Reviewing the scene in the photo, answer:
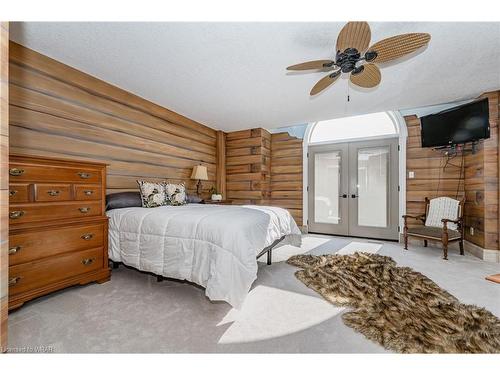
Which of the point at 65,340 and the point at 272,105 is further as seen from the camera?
the point at 272,105

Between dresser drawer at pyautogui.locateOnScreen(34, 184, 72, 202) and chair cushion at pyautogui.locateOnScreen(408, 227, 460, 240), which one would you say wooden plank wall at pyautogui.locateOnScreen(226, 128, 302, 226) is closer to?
chair cushion at pyautogui.locateOnScreen(408, 227, 460, 240)

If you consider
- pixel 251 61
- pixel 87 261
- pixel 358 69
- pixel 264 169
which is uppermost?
pixel 251 61

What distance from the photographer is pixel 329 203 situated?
5004 millimetres

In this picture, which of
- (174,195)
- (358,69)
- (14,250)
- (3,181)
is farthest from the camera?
(174,195)

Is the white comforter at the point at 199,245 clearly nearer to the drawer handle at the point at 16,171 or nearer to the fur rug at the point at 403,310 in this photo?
the fur rug at the point at 403,310

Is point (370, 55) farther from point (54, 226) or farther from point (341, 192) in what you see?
point (341, 192)

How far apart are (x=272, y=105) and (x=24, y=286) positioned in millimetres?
3803

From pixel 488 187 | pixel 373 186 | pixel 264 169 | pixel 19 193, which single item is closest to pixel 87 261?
pixel 19 193

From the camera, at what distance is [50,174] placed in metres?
1.92

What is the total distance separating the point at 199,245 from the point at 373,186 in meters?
4.06

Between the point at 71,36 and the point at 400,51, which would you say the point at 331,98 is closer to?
the point at 400,51

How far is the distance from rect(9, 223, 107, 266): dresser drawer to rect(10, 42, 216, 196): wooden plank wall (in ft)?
3.38

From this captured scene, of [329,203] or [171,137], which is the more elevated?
[171,137]

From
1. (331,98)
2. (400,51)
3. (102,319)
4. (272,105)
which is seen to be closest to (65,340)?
(102,319)
